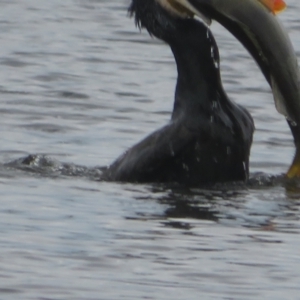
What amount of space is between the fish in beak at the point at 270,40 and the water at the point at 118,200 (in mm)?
616

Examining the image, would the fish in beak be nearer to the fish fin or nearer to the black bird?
the fish fin

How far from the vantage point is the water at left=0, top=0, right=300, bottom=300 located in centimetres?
728

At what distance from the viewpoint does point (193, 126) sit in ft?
31.9

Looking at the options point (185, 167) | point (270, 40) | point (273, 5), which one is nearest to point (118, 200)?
point (185, 167)

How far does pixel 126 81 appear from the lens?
14.6 m

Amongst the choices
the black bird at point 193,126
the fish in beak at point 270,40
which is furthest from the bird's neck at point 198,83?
the fish in beak at point 270,40

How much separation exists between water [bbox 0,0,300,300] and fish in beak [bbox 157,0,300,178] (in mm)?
616

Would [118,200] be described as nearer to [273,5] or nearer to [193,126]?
[193,126]

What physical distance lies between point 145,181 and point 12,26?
26.5ft

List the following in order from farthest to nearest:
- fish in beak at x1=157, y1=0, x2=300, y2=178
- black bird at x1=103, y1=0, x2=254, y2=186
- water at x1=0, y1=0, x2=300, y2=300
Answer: black bird at x1=103, y1=0, x2=254, y2=186, fish in beak at x1=157, y1=0, x2=300, y2=178, water at x1=0, y1=0, x2=300, y2=300

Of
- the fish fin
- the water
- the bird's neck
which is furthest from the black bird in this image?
the fish fin

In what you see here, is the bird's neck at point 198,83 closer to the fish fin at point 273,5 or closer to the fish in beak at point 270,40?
the fish in beak at point 270,40

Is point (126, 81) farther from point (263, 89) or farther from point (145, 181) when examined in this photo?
point (145, 181)

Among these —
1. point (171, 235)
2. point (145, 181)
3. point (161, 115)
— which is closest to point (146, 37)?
point (161, 115)
